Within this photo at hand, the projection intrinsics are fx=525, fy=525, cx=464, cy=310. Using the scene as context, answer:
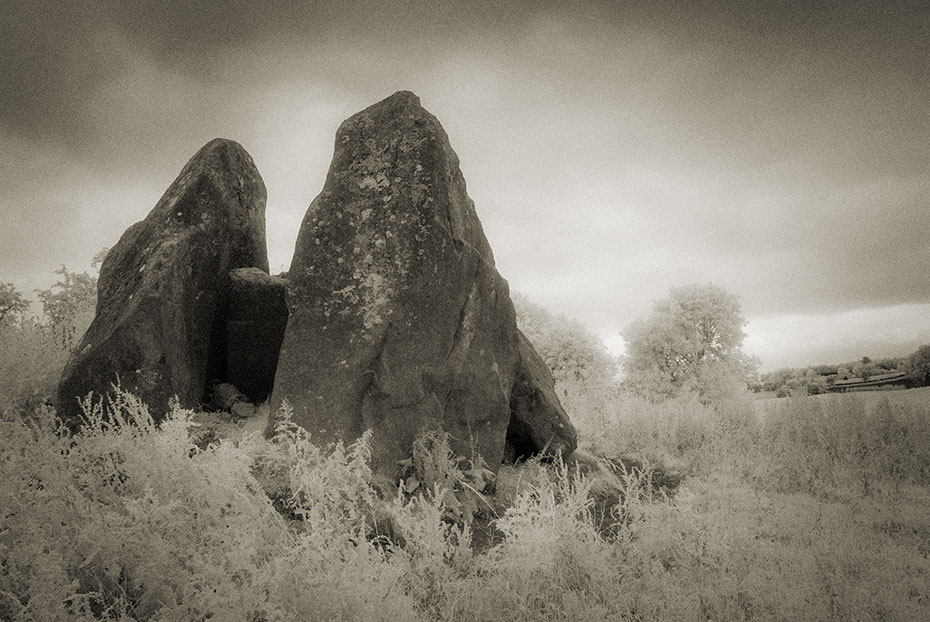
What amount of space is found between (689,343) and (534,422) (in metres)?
21.9

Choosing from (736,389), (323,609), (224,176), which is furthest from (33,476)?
(736,389)

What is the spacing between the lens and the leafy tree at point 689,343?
26812 millimetres

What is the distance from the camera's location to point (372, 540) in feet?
15.2

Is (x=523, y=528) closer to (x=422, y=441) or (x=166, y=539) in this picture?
(x=422, y=441)

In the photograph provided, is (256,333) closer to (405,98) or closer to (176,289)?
(176,289)

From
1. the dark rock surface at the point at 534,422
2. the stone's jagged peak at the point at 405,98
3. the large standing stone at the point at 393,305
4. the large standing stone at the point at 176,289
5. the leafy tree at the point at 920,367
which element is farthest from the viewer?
the leafy tree at the point at 920,367

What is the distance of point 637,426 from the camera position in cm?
1072

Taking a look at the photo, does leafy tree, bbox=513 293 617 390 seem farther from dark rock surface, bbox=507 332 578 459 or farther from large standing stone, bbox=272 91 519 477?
large standing stone, bbox=272 91 519 477

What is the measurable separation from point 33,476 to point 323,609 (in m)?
3.02

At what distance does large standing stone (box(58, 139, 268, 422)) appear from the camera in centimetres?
634

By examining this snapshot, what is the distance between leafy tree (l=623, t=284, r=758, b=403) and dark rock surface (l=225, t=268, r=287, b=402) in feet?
72.6

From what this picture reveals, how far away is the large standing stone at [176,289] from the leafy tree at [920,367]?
26208 mm

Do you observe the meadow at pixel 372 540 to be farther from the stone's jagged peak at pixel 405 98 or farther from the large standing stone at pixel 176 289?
the stone's jagged peak at pixel 405 98

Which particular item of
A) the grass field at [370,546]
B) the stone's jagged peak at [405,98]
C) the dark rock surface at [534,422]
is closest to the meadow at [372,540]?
the grass field at [370,546]
